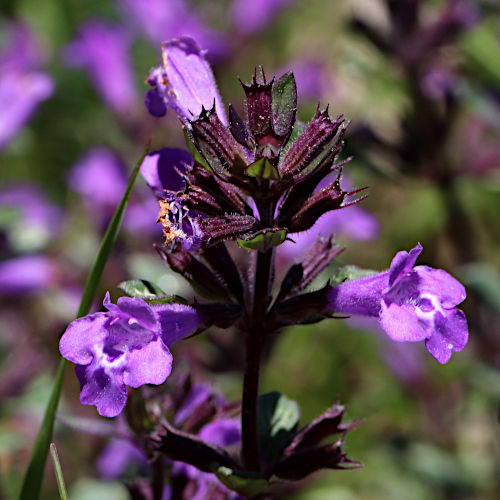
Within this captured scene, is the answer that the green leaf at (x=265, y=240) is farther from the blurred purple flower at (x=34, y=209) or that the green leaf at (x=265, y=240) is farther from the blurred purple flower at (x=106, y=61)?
the blurred purple flower at (x=106, y=61)

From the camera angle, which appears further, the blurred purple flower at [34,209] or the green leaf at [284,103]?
the blurred purple flower at [34,209]

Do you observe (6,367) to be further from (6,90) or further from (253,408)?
(253,408)

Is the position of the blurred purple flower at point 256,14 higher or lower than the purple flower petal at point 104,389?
lower

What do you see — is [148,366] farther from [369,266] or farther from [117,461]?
[369,266]

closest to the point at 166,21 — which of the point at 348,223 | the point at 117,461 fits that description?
the point at 348,223

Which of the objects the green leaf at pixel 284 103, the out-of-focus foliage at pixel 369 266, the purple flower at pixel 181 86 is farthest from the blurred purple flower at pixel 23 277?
the green leaf at pixel 284 103

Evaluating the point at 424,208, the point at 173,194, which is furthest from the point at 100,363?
the point at 424,208

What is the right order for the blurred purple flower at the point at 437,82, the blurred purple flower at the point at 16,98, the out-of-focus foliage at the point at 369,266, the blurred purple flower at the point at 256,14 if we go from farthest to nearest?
the blurred purple flower at the point at 256,14
the blurred purple flower at the point at 437,82
the out-of-focus foliage at the point at 369,266
the blurred purple flower at the point at 16,98
